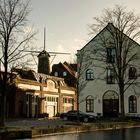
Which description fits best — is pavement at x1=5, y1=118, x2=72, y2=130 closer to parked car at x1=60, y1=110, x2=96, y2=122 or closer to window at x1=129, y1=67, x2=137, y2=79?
parked car at x1=60, y1=110, x2=96, y2=122

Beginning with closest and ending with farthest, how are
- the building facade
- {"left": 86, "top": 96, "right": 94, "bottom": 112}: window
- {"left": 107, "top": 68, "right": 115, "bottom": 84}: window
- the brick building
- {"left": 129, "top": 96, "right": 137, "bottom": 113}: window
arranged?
{"left": 129, "top": 96, "right": 137, "bottom": 113}: window → the building facade → {"left": 107, "top": 68, "right": 115, "bottom": 84}: window → {"left": 86, "top": 96, "right": 94, "bottom": 112}: window → the brick building

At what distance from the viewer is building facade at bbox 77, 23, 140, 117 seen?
67.1m

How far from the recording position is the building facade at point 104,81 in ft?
220

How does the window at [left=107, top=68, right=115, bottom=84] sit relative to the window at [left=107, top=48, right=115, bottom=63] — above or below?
below


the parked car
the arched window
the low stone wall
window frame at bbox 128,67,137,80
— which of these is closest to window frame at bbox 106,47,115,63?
window frame at bbox 128,67,137,80

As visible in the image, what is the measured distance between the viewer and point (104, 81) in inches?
2736

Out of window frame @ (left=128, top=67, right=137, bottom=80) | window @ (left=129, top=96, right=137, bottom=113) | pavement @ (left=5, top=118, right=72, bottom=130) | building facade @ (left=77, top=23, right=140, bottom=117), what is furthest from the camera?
window frame @ (left=128, top=67, right=137, bottom=80)

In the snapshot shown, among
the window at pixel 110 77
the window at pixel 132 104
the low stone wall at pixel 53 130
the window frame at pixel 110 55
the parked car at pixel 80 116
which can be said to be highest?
the window frame at pixel 110 55

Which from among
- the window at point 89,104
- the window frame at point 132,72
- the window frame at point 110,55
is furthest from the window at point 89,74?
the window frame at point 132,72

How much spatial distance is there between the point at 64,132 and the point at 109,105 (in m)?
33.0

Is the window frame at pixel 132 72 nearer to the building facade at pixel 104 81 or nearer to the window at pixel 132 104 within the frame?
the building facade at pixel 104 81

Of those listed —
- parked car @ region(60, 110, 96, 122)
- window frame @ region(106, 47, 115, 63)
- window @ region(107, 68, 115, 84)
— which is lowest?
parked car @ region(60, 110, 96, 122)

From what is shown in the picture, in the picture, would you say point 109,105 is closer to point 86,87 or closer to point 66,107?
point 86,87

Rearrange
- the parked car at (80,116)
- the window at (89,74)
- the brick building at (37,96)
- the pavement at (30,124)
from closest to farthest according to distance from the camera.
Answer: the pavement at (30,124) < the parked car at (80,116) < the window at (89,74) < the brick building at (37,96)
